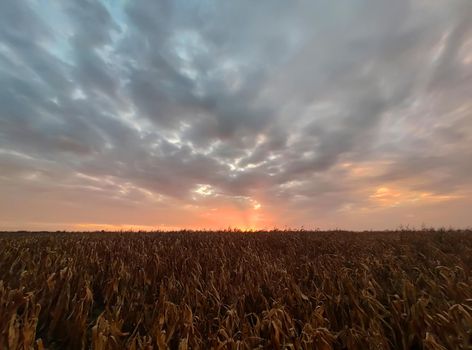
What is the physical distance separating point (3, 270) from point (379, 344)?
712cm

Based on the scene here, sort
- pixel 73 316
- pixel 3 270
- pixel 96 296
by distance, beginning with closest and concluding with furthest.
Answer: pixel 73 316 < pixel 96 296 < pixel 3 270

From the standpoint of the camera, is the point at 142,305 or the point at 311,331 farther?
the point at 142,305

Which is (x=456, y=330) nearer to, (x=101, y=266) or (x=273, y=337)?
(x=273, y=337)

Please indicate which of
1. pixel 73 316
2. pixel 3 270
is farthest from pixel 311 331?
pixel 3 270

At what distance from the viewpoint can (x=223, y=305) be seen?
214 inches

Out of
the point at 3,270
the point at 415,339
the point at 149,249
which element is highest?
the point at 149,249

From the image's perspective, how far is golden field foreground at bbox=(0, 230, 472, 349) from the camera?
13.4ft

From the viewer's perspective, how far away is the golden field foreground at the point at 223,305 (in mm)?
4078

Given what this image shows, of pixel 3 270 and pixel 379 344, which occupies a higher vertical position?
pixel 3 270

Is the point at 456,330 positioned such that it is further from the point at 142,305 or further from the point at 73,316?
the point at 73,316

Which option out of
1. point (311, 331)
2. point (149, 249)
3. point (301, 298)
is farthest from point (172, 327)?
point (149, 249)

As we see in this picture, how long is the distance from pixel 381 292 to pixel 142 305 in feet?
12.6

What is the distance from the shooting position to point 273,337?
414cm

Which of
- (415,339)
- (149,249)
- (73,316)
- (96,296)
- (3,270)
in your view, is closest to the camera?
(415,339)
